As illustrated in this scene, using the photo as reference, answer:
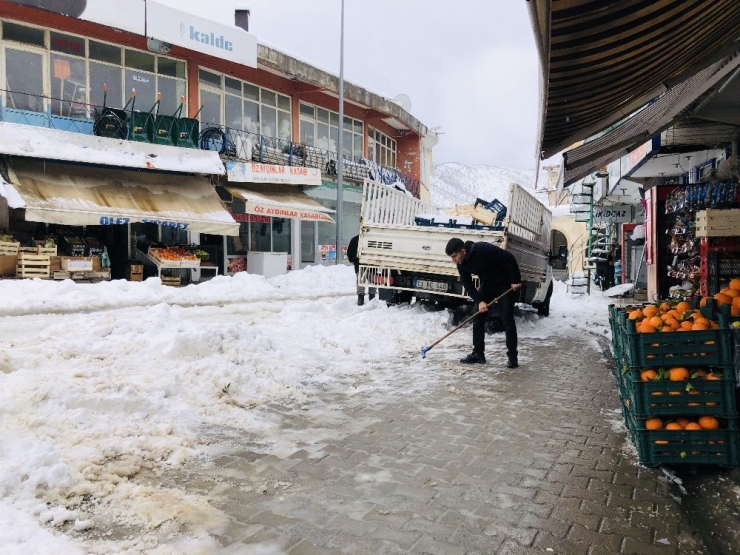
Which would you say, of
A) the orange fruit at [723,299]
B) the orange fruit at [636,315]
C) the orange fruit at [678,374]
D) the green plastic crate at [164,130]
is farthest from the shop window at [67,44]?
the orange fruit at [678,374]

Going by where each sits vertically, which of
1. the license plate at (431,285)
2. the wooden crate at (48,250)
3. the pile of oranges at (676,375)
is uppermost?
the wooden crate at (48,250)

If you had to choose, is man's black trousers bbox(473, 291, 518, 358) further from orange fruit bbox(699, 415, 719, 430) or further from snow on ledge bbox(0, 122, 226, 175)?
snow on ledge bbox(0, 122, 226, 175)

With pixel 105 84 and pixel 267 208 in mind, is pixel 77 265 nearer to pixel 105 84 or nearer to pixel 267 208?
pixel 105 84

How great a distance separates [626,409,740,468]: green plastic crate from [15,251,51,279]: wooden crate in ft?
51.4

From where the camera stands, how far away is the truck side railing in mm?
11312

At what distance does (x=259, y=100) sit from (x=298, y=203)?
4857 mm

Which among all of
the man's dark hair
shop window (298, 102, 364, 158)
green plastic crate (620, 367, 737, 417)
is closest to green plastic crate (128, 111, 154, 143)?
shop window (298, 102, 364, 158)

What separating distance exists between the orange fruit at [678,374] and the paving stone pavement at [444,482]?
2.17ft

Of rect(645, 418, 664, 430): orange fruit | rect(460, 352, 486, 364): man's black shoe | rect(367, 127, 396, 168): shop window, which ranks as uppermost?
rect(367, 127, 396, 168): shop window

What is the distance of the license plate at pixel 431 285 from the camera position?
10219 millimetres

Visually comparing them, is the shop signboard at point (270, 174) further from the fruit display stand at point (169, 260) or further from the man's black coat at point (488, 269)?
the man's black coat at point (488, 269)

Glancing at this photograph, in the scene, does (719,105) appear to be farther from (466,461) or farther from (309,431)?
(309,431)

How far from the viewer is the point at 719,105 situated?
6.70 meters

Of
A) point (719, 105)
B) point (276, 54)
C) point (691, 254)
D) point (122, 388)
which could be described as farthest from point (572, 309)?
point (276, 54)
